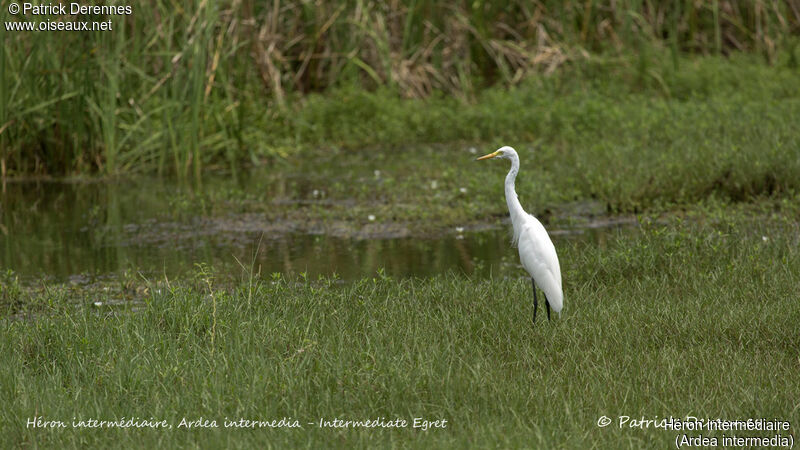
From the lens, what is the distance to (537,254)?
5258 mm

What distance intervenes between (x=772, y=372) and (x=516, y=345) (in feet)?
3.58

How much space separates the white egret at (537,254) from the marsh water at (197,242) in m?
1.29

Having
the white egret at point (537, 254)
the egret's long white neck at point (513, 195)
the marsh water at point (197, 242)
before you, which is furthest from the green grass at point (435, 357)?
the marsh water at point (197, 242)

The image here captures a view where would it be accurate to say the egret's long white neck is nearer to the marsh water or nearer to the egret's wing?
the egret's wing

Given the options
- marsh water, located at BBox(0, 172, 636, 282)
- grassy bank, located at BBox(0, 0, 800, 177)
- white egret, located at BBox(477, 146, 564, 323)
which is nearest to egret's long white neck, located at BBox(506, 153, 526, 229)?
white egret, located at BBox(477, 146, 564, 323)

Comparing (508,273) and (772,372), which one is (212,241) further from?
(772,372)

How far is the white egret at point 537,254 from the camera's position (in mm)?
5195

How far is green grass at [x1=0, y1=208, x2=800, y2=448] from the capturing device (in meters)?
4.02

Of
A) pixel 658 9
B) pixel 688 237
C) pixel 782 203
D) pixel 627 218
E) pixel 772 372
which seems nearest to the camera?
pixel 772 372

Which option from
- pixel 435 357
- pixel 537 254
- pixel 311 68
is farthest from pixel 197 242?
pixel 311 68

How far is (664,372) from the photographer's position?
4.46 m

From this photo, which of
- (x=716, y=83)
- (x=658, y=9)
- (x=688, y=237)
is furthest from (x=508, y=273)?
(x=658, y=9)

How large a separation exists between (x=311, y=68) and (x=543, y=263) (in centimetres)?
886

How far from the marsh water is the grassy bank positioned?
0.86m
